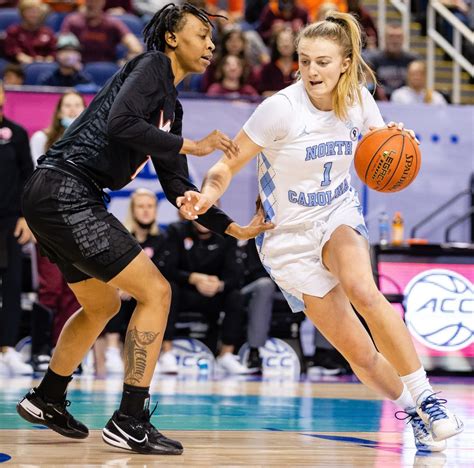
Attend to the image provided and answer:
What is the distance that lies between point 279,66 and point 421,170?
2.16 meters

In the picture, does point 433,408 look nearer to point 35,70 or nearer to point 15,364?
point 15,364

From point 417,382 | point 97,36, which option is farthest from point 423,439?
point 97,36

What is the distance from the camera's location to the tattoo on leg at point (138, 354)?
4.78 meters

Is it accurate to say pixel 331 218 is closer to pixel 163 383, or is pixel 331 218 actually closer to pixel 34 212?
pixel 34 212

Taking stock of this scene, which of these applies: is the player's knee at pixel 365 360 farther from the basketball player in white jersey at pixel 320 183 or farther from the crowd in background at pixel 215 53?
the crowd in background at pixel 215 53

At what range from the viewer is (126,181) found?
16.1 ft

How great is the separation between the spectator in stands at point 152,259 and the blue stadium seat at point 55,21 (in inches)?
200

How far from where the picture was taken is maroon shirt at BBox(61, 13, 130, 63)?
1290cm

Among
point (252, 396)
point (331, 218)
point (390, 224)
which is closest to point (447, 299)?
point (390, 224)

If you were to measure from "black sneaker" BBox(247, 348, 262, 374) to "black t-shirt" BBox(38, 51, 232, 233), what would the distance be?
4881 mm

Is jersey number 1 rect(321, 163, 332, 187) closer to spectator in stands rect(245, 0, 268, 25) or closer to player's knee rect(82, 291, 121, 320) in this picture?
player's knee rect(82, 291, 121, 320)

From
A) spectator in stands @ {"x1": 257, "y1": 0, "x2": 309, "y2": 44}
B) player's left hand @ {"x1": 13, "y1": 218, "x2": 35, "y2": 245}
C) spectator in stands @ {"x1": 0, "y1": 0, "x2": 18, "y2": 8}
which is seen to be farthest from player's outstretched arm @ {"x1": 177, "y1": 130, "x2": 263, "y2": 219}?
spectator in stands @ {"x1": 0, "y1": 0, "x2": 18, "y2": 8}

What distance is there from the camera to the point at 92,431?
17.9 feet

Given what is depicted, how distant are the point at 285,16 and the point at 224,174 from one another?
9377 mm
